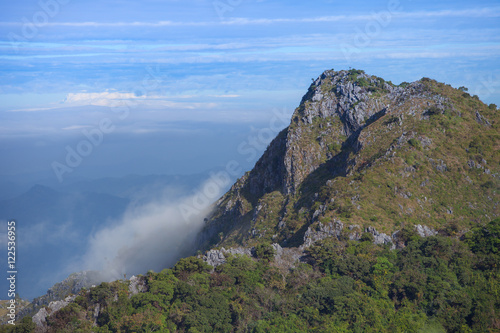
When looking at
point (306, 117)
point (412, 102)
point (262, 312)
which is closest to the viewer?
point (262, 312)

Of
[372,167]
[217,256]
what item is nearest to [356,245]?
[217,256]

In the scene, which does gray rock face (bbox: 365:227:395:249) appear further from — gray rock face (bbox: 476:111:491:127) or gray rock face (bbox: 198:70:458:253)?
gray rock face (bbox: 476:111:491:127)

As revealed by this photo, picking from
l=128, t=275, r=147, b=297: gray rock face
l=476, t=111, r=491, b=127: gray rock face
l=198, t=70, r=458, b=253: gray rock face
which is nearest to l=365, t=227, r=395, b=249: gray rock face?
l=198, t=70, r=458, b=253: gray rock face

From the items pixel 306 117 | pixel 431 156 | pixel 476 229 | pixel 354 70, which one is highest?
pixel 354 70

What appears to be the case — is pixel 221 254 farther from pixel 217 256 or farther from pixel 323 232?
pixel 323 232

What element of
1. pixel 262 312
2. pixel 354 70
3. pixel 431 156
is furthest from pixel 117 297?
pixel 354 70

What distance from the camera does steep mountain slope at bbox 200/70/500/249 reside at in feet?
263

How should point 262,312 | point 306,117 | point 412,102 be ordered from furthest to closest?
point 306,117, point 412,102, point 262,312

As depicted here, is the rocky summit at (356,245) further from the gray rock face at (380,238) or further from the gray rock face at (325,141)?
the gray rock face at (325,141)

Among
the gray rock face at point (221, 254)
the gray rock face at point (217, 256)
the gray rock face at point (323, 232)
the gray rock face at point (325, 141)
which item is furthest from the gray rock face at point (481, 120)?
the gray rock face at point (217, 256)

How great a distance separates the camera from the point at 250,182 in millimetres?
124688

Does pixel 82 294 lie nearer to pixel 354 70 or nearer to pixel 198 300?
pixel 198 300

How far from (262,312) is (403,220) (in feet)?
110

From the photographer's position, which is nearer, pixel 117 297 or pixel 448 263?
pixel 117 297
